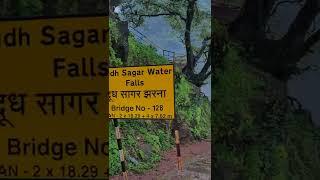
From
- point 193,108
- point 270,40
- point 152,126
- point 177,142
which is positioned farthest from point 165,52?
point 270,40

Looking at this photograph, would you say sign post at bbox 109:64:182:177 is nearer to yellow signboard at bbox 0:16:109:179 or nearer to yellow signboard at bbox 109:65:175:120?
yellow signboard at bbox 109:65:175:120

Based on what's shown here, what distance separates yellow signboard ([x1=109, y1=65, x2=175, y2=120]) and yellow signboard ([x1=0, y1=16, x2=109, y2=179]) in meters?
4.65

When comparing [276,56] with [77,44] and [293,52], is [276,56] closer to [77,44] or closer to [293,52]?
[293,52]

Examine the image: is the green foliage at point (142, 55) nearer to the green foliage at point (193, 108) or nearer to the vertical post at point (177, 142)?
the green foliage at point (193, 108)

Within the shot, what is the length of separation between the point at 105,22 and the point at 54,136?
15.7 inches

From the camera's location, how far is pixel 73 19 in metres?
2.05

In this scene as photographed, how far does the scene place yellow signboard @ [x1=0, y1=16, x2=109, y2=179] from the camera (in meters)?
2.02

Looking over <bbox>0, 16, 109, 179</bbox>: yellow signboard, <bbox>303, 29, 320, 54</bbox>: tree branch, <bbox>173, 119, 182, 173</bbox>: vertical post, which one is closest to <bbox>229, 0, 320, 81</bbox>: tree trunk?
<bbox>303, 29, 320, 54</bbox>: tree branch

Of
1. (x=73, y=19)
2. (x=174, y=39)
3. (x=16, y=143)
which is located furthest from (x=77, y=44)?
(x=174, y=39)

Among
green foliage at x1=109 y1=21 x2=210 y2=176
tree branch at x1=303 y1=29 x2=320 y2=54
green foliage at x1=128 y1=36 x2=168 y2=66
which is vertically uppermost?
tree branch at x1=303 y1=29 x2=320 y2=54

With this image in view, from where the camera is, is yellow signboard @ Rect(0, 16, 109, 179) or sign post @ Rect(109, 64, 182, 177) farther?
sign post @ Rect(109, 64, 182, 177)

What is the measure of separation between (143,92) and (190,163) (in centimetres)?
91

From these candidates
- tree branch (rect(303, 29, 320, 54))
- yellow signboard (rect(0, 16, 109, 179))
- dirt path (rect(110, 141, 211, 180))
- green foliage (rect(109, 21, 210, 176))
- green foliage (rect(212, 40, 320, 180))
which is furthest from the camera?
green foliage (rect(212, 40, 320, 180))

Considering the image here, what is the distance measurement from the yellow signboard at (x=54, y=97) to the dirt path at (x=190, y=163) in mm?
4688
